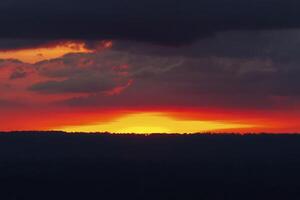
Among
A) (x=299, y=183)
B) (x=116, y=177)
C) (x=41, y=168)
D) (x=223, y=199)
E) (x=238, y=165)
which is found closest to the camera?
(x=223, y=199)

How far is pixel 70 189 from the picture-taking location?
528ft

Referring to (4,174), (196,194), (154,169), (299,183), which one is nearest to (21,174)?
(4,174)

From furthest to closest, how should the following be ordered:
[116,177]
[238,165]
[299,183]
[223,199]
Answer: [238,165] → [116,177] → [299,183] → [223,199]

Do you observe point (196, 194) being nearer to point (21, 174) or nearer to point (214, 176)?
point (214, 176)

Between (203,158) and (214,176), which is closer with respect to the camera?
(214,176)

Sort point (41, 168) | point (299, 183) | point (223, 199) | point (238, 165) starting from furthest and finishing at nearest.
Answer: point (238, 165), point (41, 168), point (299, 183), point (223, 199)

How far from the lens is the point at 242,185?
545 feet

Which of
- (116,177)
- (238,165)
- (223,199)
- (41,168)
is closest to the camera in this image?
(223,199)

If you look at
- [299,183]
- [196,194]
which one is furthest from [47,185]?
[299,183]

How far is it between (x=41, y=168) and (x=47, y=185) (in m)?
23.0

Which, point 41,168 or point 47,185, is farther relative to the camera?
point 41,168

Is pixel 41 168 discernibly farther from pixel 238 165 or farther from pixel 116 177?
pixel 238 165

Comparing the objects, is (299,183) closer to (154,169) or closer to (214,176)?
(214,176)

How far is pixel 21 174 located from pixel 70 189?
1839 cm
